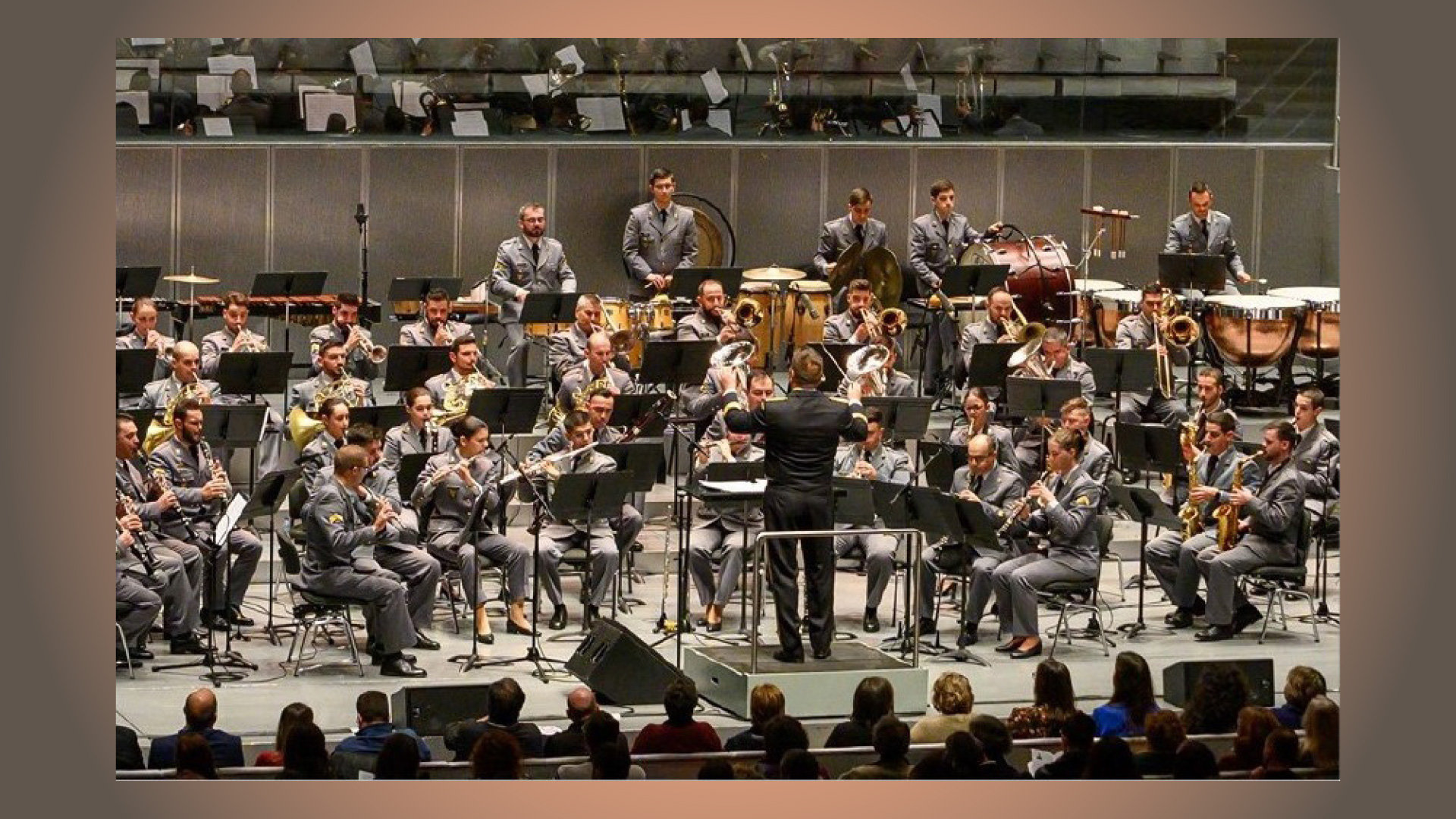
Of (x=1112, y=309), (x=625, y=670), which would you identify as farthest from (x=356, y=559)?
(x=1112, y=309)

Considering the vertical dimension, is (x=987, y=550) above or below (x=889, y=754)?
above

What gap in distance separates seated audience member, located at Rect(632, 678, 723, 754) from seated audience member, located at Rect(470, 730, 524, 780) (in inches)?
37.3

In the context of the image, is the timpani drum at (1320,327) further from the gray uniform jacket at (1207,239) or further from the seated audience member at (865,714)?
the seated audience member at (865,714)

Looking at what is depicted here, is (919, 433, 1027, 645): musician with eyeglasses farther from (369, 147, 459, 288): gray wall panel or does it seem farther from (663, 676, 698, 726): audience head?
(369, 147, 459, 288): gray wall panel

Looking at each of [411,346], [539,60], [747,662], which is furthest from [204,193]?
[747,662]

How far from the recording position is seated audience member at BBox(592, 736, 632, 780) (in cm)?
971

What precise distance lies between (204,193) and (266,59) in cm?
113

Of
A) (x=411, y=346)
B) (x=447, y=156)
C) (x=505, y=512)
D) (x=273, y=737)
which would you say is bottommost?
(x=273, y=737)

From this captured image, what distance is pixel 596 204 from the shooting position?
1889 cm

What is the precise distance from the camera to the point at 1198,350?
1766cm

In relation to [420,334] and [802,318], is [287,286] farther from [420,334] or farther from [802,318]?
[802,318]

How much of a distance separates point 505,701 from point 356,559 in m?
2.34

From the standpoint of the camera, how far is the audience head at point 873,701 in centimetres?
1032
